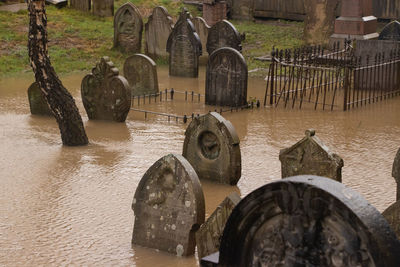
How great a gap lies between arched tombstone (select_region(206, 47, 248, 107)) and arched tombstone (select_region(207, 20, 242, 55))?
3.29m

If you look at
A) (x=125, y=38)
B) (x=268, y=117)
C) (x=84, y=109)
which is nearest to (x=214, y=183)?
(x=268, y=117)

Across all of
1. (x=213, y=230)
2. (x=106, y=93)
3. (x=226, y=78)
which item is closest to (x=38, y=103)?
(x=106, y=93)

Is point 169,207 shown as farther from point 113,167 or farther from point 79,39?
point 79,39

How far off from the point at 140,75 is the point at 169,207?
26.6 feet

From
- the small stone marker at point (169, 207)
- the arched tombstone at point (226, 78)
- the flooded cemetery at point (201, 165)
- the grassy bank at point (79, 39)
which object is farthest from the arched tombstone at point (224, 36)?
the small stone marker at point (169, 207)

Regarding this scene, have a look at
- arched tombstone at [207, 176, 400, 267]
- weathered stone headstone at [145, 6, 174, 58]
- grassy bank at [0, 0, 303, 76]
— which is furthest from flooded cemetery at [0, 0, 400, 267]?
weathered stone headstone at [145, 6, 174, 58]

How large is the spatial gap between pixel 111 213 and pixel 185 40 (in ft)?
30.1

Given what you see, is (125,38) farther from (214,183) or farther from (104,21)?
(214,183)

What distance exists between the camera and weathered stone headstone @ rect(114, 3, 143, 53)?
19391 millimetres

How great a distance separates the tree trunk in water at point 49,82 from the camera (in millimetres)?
11031

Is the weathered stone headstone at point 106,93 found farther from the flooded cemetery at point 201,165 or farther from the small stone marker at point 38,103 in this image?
the small stone marker at point 38,103

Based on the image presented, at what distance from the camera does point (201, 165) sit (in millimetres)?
9844

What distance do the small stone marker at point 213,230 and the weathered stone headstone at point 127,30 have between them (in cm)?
1294

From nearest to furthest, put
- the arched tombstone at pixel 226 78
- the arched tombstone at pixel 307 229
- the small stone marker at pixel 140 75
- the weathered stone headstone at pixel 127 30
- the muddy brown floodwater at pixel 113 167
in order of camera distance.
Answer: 1. the arched tombstone at pixel 307 229
2. the muddy brown floodwater at pixel 113 167
3. the arched tombstone at pixel 226 78
4. the small stone marker at pixel 140 75
5. the weathered stone headstone at pixel 127 30
